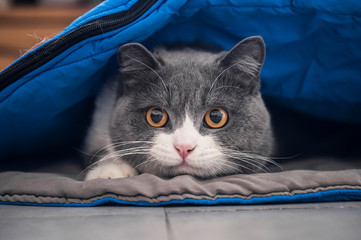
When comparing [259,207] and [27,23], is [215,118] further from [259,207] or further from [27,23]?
[27,23]

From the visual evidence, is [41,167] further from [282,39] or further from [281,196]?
[282,39]

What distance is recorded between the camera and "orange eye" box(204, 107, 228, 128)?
1.30m

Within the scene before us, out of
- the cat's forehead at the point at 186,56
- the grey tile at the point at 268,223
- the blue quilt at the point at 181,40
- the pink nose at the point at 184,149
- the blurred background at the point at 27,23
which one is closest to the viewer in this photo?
the grey tile at the point at 268,223

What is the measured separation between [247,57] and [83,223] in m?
0.81

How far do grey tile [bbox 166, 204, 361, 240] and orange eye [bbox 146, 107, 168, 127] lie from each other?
38cm

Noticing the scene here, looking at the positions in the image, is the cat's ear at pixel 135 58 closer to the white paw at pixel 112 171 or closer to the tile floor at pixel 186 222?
the white paw at pixel 112 171

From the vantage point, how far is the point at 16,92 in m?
1.29

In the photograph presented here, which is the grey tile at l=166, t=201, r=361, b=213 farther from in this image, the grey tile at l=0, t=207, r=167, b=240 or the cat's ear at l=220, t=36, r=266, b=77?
the cat's ear at l=220, t=36, r=266, b=77

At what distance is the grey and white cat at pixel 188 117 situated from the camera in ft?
4.05

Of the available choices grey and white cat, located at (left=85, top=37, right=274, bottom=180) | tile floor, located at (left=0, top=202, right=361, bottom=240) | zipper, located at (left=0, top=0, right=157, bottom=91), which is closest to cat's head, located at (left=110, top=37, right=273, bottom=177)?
grey and white cat, located at (left=85, top=37, right=274, bottom=180)

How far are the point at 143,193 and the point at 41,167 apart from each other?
683 mm

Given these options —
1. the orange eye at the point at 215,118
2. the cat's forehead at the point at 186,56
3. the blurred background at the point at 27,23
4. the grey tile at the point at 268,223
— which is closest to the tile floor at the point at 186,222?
the grey tile at the point at 268,223

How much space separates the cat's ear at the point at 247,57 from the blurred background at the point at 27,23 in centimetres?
239

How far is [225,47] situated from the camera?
1.71 m
